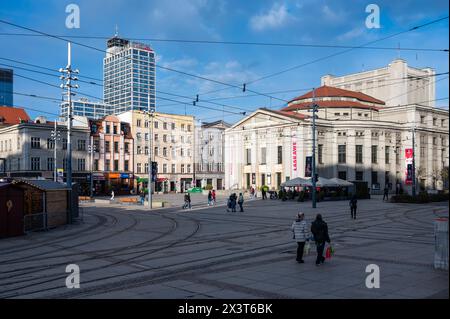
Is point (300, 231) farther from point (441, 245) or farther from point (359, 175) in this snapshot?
point (359, 175)

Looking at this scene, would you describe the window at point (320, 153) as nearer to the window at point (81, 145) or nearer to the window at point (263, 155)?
the window at point (263, 155)

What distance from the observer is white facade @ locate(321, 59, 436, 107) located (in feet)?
309

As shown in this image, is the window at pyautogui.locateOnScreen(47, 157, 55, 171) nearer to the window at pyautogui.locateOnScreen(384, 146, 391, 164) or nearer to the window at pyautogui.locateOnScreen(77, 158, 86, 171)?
the window at pyautogui.locateOnScreen(77, 158, 86, 171)

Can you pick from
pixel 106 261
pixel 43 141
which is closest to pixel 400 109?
pixel 43 141

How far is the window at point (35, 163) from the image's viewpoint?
65750mm

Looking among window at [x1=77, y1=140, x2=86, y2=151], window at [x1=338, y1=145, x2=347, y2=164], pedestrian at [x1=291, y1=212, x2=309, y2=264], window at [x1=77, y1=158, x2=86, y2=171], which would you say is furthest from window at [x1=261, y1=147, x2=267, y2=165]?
pedestrian at [x1=291, y1=212, x2=309, y2=264]

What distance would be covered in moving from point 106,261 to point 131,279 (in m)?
3.15

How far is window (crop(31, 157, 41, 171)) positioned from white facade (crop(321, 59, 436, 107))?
209 ft

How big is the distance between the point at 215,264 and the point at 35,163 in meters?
58.8

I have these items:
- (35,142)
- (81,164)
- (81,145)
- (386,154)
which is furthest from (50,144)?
(386,154)


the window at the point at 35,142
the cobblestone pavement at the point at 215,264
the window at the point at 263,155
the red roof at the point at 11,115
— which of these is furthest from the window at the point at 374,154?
the cobblestone pavement at the point at 215,264

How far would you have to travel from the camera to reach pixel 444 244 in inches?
476

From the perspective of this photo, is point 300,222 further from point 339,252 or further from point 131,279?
point 131,279

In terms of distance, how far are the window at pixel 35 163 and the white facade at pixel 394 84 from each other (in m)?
63.7
